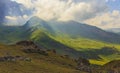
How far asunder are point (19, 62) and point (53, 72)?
13.9m

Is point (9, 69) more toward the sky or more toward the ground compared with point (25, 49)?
more toward the ground

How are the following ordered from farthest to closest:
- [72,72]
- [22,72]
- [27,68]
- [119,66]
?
[119,66] → [72,72] → [27,68] → [22,72]

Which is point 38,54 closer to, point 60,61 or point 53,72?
point 60,61

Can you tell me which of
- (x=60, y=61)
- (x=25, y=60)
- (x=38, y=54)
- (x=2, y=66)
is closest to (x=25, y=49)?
(x=38, y=54)

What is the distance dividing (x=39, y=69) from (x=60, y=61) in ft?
139

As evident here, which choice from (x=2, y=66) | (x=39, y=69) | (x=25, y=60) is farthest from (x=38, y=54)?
(x=2, y=66)

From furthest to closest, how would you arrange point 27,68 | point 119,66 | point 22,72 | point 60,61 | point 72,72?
point 119,66, point 60,61, point 72,72, point 27,68, point 22,72

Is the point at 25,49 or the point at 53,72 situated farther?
the point at 25,49

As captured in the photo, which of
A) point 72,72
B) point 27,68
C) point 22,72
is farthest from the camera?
A: point 72,72

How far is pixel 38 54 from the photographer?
158 m

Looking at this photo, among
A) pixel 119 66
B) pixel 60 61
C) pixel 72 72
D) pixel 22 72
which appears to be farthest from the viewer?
pixel 119 66

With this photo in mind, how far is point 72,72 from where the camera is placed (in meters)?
123

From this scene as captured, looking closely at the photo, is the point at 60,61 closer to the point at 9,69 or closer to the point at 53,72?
the point at 53,72

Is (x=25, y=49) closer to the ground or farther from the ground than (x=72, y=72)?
farther from the ground
